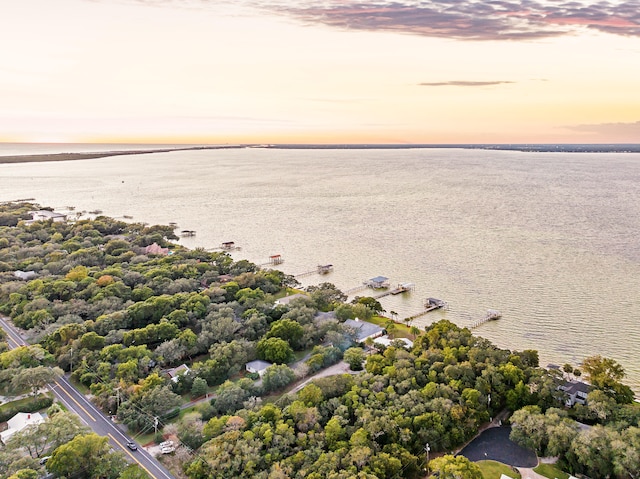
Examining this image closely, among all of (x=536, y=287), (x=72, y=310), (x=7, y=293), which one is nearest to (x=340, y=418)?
(x=72, y=310)

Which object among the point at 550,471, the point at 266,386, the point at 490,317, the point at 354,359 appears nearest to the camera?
the point at 550,471

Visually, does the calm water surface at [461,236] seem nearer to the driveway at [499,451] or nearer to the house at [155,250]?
the house at [155,250]

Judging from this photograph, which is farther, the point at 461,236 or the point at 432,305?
the point at 461,236

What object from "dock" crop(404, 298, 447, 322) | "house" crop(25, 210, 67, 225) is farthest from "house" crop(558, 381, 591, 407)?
"house" crop(25, 210, 67, 225)

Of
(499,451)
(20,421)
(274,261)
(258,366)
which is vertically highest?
(274,261)

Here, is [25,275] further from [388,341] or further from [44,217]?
[388,341]

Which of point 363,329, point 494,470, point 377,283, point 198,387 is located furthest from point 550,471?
point 377,283

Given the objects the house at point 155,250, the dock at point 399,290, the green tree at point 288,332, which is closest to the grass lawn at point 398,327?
the dock at point 399,290

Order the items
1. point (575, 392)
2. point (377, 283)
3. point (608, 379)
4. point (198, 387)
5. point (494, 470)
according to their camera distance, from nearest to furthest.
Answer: point (494, 470)
point (608, 379)
point (575, 392)
point (198, 387)
point (377, 283)
